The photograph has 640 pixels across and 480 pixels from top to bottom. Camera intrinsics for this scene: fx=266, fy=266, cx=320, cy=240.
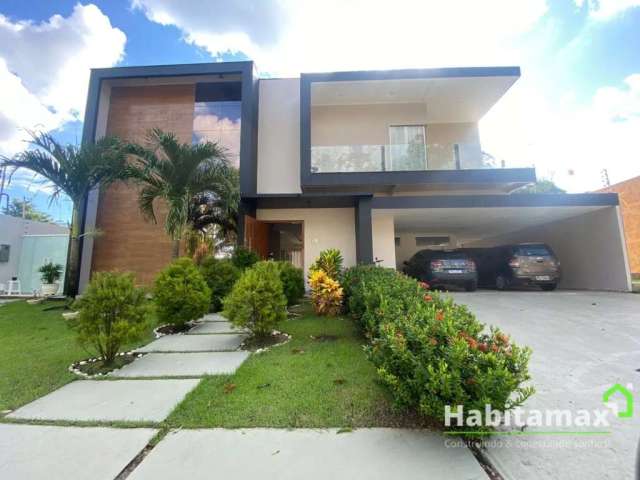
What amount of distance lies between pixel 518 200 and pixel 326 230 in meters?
6.76

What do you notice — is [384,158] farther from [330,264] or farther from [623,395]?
[623,395]

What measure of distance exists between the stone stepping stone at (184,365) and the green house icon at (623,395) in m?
3.81

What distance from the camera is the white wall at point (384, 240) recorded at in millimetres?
10258

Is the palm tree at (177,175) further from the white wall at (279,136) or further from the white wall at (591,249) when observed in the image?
the white wall at (591,249)

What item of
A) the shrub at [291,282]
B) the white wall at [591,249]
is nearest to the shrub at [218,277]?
the shrub at [291,282]

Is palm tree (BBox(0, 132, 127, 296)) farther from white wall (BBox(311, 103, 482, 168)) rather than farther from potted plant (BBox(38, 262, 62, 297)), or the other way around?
white wall (BBox(311, 103, 482, 168))

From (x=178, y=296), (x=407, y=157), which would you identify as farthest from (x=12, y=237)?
(x=407, y=157)

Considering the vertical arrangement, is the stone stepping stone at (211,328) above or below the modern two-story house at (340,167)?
below

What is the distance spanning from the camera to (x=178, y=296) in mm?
5180

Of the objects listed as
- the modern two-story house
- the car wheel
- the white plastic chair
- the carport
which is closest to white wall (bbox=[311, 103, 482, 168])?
the modern two-story house

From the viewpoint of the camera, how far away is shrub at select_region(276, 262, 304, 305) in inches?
271

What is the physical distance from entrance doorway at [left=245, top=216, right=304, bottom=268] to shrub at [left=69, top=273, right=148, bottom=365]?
7389 mm

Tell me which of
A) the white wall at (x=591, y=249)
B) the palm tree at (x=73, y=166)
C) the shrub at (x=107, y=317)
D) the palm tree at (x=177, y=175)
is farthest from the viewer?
the white wall at (x=591, y=249)

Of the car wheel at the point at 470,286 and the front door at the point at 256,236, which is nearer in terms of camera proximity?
the car wheel at the point at 470,286
